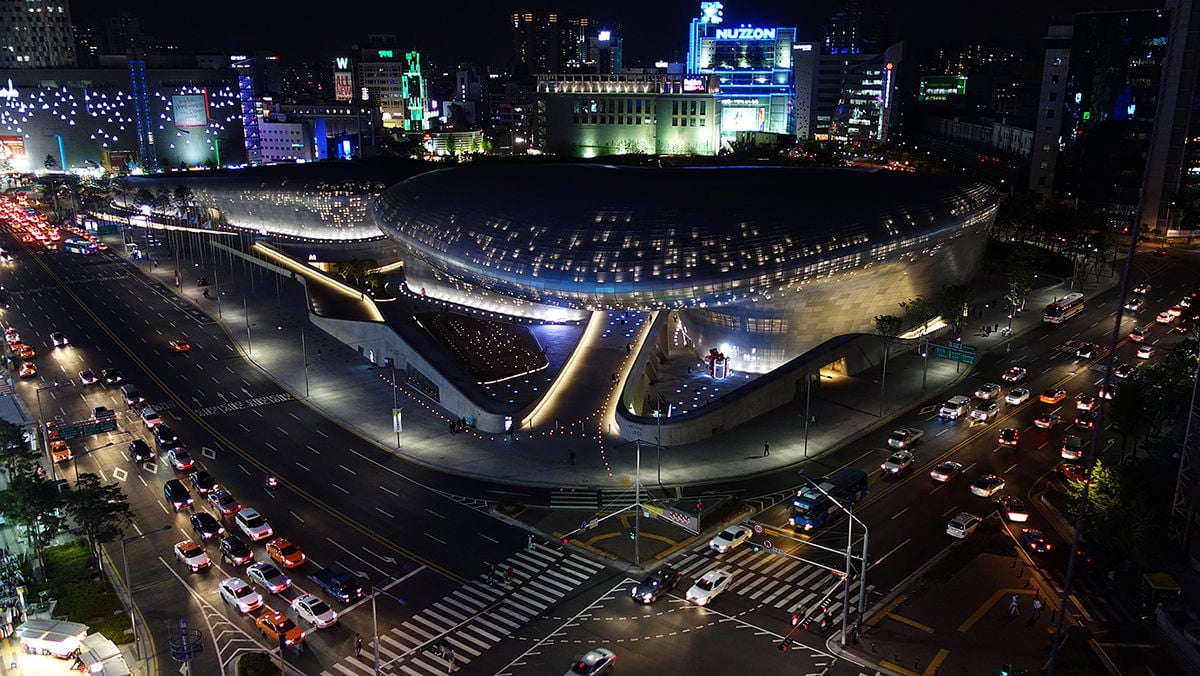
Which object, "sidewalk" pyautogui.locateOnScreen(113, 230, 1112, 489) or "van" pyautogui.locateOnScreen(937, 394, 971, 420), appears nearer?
"sidewalk" pyautogui.locateOnScreen(113, 230, 1112, 489)

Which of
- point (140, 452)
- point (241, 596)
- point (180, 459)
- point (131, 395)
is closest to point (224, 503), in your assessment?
point (180, 459)

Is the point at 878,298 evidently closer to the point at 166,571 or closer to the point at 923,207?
the point at 923,207

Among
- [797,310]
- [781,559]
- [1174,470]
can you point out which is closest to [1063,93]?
[797,310]

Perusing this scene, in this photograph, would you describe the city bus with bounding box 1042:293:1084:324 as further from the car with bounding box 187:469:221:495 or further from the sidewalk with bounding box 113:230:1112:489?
the car with bounding box 187:469:221:495

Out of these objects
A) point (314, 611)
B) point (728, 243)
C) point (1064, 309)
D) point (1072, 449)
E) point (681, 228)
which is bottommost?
point (314, 611)

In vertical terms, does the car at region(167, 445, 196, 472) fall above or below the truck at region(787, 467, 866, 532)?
below

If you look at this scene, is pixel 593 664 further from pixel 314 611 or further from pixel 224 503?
pixel 224 503

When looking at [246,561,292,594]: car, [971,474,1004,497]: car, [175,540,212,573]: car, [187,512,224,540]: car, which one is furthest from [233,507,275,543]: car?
[971,474,1004,497]: car
